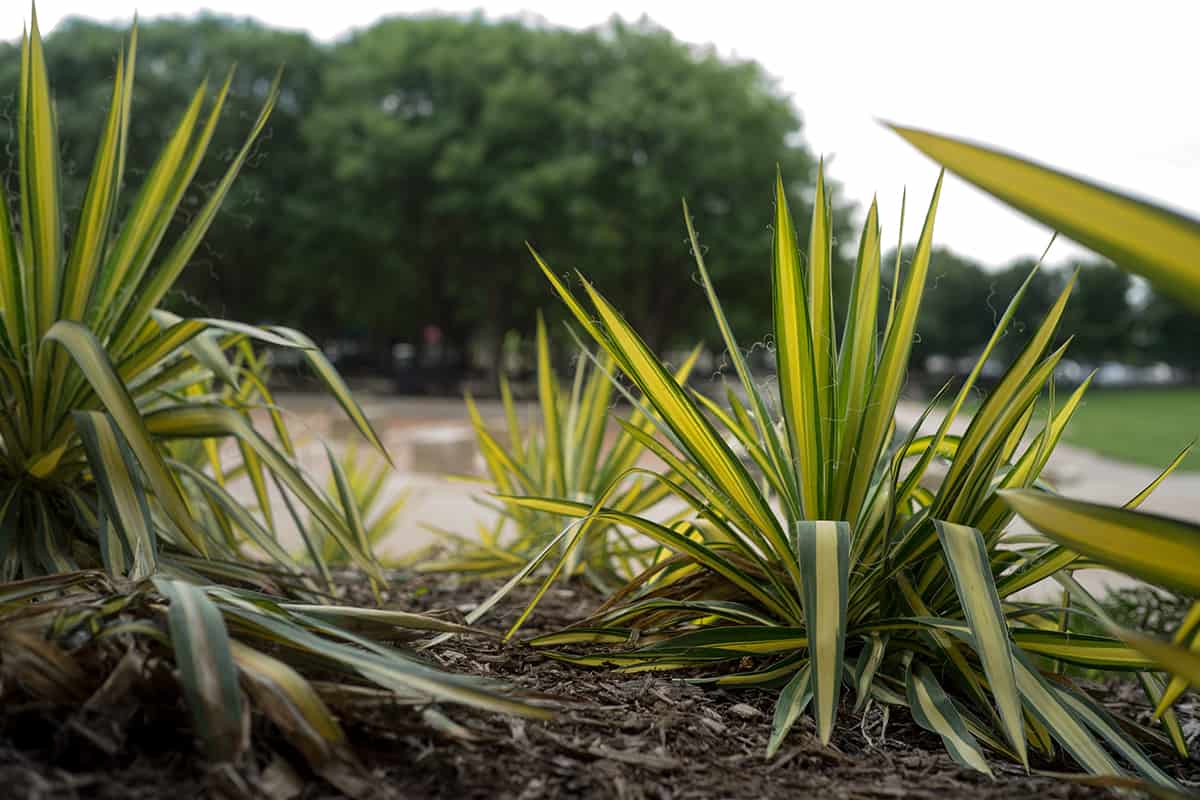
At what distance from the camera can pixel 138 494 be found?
6.56 feet

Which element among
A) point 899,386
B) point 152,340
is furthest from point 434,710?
point 152,340

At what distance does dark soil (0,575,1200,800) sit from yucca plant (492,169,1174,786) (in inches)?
3.3

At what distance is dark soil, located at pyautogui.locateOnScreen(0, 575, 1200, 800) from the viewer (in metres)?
1.34

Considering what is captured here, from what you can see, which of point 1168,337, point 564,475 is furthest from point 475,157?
point 1168,337

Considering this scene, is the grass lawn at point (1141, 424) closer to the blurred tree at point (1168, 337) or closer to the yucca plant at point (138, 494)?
the blurred tree at point (1168, 337)

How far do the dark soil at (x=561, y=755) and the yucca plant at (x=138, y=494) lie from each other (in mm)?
61

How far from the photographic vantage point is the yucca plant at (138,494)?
1.42 meters

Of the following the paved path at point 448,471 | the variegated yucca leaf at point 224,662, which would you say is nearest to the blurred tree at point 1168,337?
the paved path at point 448,471

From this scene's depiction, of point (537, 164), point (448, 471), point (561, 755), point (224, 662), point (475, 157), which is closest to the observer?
point (224, 662)

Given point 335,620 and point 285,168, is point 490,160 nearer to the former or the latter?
point 285,168

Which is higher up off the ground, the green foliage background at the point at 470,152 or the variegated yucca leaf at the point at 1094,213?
the green foliage background at the point at 470,152

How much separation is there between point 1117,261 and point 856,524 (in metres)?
1.00

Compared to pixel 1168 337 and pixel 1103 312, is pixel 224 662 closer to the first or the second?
pixel 1103 312

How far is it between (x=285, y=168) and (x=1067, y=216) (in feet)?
86.6
